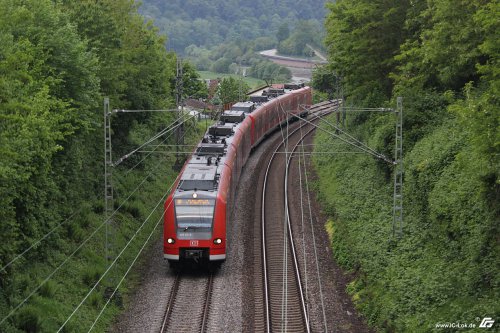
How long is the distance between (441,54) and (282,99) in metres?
31.3

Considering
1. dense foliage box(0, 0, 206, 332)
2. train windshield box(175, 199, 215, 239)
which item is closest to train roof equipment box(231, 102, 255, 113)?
dense foliage box(0, 0, 206, 332)

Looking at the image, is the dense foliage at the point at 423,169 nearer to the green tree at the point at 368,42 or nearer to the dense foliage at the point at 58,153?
the green tree at the point at 368,42

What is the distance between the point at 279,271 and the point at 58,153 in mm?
10184

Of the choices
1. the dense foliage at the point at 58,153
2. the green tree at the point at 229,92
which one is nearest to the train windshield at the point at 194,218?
the dense foliage at the point at 58,153

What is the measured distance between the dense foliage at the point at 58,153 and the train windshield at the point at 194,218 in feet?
10.3

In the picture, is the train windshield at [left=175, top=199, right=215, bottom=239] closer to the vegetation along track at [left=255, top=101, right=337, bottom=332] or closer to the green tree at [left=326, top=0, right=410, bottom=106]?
the vegetation along track at [left=255, top=101, right=337, bottom=332]

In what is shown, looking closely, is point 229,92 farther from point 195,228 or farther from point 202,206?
point 195,228

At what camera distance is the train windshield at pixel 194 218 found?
28.4 meters

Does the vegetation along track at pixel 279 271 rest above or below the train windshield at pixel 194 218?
below

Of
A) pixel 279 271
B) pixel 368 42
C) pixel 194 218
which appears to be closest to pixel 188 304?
pixel 194 218

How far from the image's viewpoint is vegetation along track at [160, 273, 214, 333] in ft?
80.7

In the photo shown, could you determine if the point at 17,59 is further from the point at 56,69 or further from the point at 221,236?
the point at 221,236

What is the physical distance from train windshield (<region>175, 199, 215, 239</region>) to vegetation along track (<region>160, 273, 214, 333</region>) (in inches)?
73.9

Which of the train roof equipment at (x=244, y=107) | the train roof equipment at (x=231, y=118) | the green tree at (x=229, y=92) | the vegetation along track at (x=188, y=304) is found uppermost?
the green tree at (x=229, y=92)
